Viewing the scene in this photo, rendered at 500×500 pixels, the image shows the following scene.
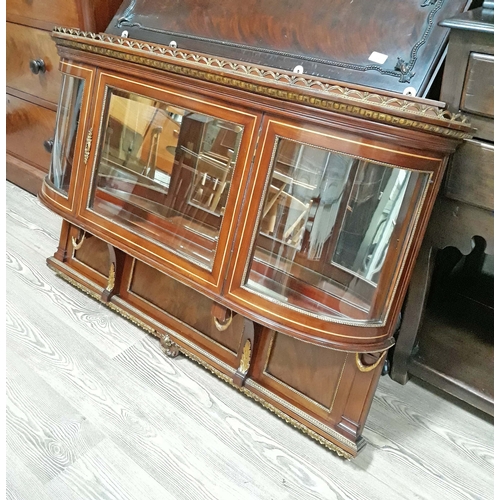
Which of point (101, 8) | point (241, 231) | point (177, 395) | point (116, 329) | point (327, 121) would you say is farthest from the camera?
point (101, 8)

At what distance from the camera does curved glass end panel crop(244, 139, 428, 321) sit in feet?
2.71

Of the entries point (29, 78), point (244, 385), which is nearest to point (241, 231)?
point (244, 385)

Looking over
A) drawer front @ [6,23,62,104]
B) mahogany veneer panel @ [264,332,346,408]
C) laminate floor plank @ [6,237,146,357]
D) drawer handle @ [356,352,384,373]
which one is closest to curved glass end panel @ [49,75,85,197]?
laminate floor plank @ [6,237,146,357]

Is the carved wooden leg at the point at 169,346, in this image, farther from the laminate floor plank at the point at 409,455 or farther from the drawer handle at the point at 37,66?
the drawer handle at the point at 37,66

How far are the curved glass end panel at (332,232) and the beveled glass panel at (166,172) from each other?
0.11 metres

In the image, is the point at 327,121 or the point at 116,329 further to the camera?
the point at 116,329

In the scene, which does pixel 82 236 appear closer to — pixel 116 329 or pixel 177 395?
pixel 116 329

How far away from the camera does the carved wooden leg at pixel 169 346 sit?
1.13 meters

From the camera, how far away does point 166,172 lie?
3.71 ft

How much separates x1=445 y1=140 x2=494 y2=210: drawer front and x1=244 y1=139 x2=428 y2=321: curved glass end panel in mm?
141

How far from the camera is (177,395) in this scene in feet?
3.37

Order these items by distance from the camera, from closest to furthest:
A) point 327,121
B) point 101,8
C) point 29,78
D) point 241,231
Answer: point 327,121 → point 241,231 → point 101,8 → point 29,78

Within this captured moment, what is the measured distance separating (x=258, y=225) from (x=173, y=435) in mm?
436
